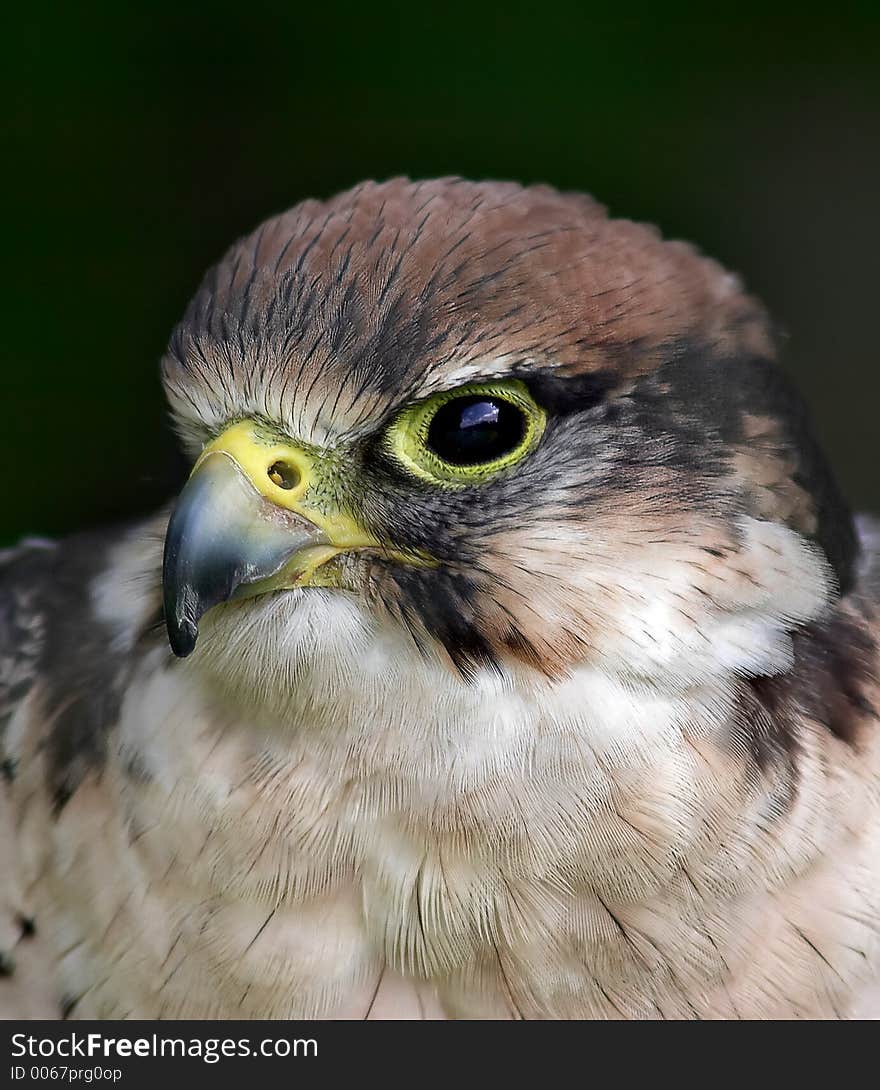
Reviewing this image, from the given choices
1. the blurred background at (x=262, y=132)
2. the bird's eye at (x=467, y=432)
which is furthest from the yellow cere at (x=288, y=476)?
the blurred background at (x=262, y=132)

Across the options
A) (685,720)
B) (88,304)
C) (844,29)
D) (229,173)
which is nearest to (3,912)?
(685,720)

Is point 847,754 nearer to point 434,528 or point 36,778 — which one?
point 434,528

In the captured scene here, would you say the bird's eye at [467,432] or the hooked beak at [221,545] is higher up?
the bird's eye at [467,432]

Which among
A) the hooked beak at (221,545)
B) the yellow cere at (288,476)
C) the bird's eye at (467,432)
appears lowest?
the hooked beak at (221,545)

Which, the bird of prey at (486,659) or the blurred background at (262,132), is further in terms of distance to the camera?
the blurred background at (262,132)

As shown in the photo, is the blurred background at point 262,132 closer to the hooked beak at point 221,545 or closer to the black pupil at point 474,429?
the hooked beak at point 221,545

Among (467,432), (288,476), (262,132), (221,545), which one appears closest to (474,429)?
(467,432)

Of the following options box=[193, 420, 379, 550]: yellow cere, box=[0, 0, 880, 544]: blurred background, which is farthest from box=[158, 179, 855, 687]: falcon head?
box=[0, 0, 880, 544]: blurred background

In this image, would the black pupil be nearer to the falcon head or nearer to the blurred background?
the falcon head
